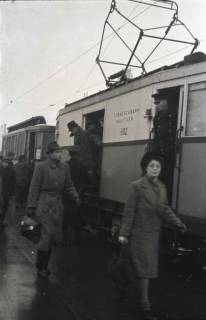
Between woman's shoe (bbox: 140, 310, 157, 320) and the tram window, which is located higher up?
the tram window

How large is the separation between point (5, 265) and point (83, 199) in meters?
4.10

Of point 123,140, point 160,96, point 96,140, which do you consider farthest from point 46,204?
point 96,140

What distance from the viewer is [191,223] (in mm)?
8086

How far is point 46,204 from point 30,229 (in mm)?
416

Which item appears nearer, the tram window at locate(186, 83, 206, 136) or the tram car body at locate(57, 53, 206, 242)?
the tram car body at locate(57, 53, 206, 242)

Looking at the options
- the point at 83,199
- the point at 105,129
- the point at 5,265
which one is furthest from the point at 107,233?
the point at 5,265

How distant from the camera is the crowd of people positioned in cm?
619

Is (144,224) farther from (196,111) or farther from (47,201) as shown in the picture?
(196,111)

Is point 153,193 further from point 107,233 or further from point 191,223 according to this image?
point 107,233

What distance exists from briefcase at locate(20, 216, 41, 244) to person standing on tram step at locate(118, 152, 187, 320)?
1969 mm

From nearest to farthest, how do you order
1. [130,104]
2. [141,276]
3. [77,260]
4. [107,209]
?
[141,276] → [77,260] → [130,104] → [107,209]

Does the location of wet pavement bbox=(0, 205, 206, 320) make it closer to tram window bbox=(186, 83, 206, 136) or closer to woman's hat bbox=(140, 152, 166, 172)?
woman's hat bbox=(140, 152, 166, 172)

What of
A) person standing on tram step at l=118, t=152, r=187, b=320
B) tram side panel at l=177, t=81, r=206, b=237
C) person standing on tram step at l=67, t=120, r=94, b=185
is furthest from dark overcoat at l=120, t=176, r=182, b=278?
person standing on tram step at l=67, t=120, r=94, b=185

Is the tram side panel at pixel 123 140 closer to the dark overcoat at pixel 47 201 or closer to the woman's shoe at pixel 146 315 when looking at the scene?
the dark overcoat at pixel 47 201
